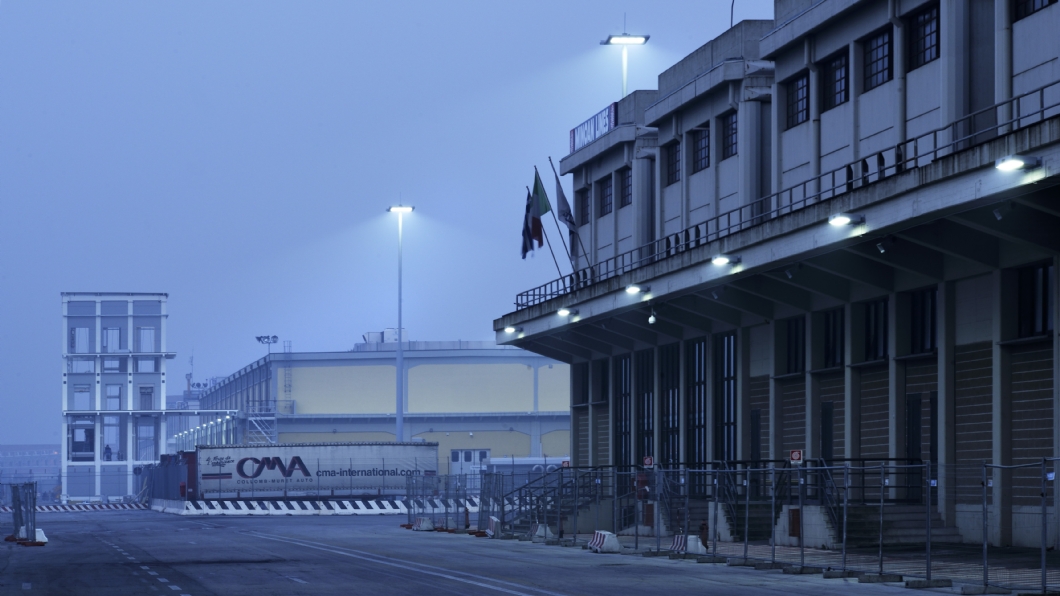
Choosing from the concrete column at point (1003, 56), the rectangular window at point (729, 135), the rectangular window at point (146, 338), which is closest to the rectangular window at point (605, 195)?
the rectangular window at point (729, 135)

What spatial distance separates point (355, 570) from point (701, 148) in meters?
26.5

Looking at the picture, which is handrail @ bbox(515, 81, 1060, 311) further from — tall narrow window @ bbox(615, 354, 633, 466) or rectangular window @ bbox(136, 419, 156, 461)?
rectangular window @ bbox(136, 419, 156, 461)

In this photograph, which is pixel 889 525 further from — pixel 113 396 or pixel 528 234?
pixel 113 396

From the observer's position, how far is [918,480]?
35781 millimetres

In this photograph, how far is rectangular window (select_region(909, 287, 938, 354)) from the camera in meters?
35.3

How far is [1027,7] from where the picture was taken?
31922 millimetres

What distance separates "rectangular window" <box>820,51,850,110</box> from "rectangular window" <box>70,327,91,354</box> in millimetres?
81511

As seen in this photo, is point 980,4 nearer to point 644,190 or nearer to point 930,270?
point 930,270

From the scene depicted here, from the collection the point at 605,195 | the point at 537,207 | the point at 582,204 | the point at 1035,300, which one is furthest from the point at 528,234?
the point at 1035,300

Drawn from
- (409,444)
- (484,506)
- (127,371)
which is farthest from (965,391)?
(127,371)

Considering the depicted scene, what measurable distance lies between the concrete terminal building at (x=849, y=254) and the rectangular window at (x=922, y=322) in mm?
99

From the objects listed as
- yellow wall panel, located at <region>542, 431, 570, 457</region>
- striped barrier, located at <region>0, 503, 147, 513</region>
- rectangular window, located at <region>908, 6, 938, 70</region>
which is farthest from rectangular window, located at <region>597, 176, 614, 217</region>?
yellow wall panel, located at <region>542, 431, 570, 457</region>

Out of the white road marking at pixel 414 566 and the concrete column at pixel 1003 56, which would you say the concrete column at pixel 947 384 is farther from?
the white road marking at pixel 414 566

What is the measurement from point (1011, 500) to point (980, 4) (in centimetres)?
1172
